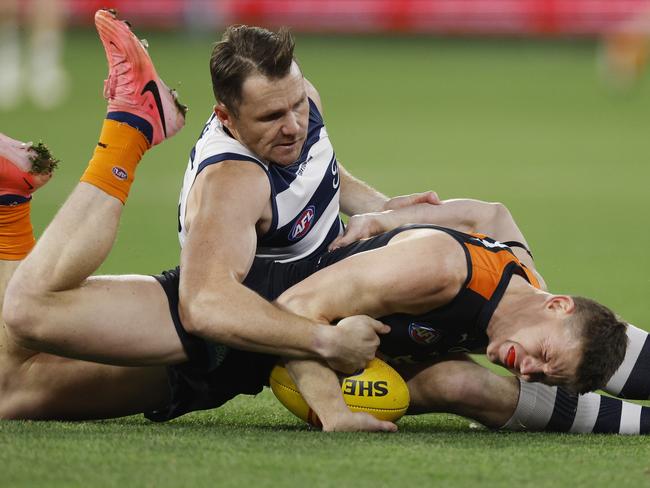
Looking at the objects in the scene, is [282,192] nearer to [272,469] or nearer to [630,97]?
[272,469]

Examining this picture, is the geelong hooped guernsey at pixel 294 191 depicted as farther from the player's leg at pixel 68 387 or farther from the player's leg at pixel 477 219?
the player's leg at pixel 68 387

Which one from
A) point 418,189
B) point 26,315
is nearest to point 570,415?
point 26,315

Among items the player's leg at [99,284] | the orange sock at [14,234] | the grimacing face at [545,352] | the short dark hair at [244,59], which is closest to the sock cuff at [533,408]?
the grimacing face at [545,352]

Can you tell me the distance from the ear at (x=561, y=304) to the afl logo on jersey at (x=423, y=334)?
1.38 feet

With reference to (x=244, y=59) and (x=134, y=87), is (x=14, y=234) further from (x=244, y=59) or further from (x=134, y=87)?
(x=244, y=59)

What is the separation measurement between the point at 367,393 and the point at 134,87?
1.48 meters

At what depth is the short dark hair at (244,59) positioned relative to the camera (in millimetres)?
5059

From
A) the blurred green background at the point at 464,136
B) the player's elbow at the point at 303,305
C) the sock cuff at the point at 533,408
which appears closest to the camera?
the player's elbow at the point at 303,305

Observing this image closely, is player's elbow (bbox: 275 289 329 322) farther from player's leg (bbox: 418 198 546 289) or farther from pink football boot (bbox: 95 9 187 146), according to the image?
player's leg (bbox: 418 198 546 289)

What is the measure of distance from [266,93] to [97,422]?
141 centimetres

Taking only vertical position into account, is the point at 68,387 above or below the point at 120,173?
below

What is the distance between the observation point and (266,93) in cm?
504

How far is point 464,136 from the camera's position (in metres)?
17.0

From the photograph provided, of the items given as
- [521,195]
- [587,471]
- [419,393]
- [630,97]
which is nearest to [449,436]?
[419,393]
